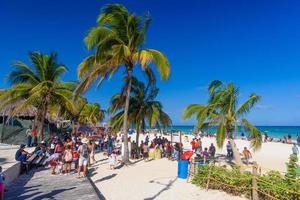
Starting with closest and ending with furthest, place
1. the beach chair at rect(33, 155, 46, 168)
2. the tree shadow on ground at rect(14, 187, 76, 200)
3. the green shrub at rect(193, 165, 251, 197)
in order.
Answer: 1. the tree shadow on ground at rect(14, 187, 76, 200)
2. the green shrub at rect(193, 165, 251, 197)
3. the beach chair at rect(33, 155, 46, 168)

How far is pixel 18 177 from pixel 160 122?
34.4 ft

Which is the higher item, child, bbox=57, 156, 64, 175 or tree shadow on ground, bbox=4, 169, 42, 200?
Result: child, bbox=57, 156, 64, 175

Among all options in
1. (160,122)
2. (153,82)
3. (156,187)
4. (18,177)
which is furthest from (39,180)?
(160,122)

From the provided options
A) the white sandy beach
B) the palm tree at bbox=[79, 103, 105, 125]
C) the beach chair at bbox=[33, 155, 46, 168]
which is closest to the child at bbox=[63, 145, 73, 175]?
the white sandy beach

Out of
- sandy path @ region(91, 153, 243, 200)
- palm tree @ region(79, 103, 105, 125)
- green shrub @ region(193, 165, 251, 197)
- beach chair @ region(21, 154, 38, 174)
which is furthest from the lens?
palm tree @ region(79, 103, 105, 125)

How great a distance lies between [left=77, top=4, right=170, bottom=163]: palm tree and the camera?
15.8m

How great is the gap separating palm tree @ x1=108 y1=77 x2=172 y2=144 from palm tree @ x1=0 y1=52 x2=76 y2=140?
308 centimetres

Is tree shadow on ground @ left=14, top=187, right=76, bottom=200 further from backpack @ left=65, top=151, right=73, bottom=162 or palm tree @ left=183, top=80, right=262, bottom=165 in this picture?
palm tree @ left=183, top=80, right=262, bottom=165

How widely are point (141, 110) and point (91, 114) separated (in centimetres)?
3634

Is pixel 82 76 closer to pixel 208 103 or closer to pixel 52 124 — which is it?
pixel 208 103

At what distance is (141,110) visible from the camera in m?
20.0

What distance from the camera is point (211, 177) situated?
11.6 m

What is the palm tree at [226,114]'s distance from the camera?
15102mm

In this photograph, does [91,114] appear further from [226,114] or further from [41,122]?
[226,114]
